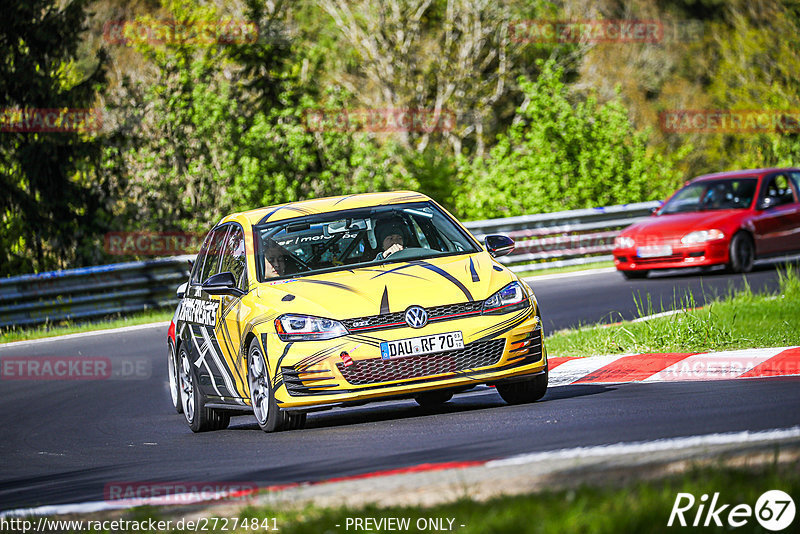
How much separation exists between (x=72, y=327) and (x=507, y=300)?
1210cm

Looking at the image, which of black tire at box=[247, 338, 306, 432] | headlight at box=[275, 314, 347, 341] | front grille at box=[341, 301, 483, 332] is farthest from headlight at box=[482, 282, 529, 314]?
black tire at box=[247, 338, 306, 432]

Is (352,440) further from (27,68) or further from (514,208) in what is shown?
(514,208)

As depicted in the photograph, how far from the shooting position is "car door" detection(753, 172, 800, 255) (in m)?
20.1

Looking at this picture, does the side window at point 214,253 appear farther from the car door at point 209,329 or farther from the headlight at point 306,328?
the headlight at point 306,328

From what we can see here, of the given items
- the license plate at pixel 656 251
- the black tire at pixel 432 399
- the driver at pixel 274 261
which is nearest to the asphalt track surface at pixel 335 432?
the black tire at pixel 432 399

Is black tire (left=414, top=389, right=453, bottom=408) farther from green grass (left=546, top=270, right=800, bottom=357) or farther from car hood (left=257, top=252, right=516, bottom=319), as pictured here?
green grass (left=546, top=270, right=800, bottom=357)

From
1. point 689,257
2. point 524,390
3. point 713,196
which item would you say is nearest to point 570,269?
point 713,196

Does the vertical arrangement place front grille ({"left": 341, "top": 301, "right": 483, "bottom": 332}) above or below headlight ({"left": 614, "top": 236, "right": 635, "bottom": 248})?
above

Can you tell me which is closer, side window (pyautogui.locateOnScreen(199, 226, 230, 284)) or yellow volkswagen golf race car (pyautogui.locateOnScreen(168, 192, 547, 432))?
yellow volkswagen golf race car (pyautogui.locateOnScreen(168, 192, 547, 432))

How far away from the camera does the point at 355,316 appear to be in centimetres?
875

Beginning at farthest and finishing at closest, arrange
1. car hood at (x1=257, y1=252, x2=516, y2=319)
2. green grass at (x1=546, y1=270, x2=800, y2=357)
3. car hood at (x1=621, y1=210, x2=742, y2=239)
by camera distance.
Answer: car hood at (x1=621, y1=210, x2=742, y2=239)
green grass at (x1=546, y1=270, x2=800, y2=357)
car hood at (x1=257, y1=252, x2=516, y2=319)

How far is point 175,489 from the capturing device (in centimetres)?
679

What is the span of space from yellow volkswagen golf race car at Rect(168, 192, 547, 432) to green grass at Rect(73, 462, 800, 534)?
11.0 ft

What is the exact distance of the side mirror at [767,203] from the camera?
66.7 feet
